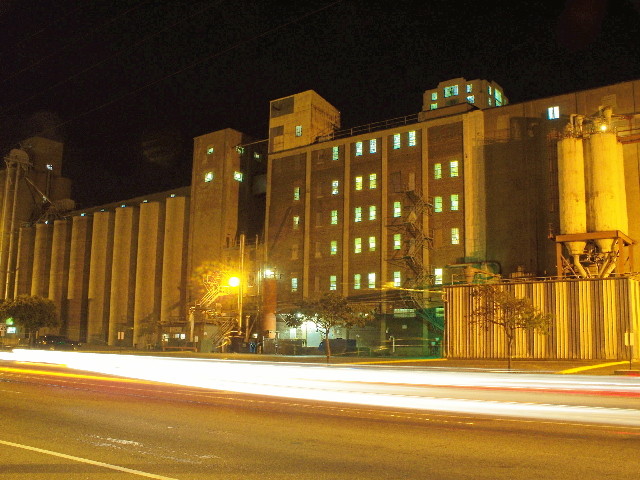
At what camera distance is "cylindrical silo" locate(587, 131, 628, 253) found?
4209cm

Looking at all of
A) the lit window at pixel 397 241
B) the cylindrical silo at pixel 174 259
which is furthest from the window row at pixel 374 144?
the cylindrical silo at pixel 174 259

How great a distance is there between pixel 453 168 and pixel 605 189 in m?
13.7

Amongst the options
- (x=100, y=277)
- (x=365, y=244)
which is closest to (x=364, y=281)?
(x=365, y=244)

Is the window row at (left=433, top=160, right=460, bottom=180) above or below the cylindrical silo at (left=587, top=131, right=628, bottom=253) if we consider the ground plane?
above

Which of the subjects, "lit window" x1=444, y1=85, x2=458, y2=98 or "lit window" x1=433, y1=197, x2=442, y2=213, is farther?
"lit window" x1=444, y1=85, x2=458, y2=98

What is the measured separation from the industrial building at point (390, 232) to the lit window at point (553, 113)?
105mm

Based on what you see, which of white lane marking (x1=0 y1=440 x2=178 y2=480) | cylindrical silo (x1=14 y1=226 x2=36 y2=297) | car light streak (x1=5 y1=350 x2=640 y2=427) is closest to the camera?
white lane marking (x1=0 y1=440 x2=178 y2=480)

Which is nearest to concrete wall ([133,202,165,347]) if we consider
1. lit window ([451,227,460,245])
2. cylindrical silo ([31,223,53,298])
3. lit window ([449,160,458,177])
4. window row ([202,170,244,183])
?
window row ([202,170,244,183])

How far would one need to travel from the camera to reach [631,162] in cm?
4603

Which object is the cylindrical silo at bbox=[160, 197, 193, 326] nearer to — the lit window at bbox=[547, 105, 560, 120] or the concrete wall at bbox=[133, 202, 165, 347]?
the concrete wall at bbox=[133, 202, 165, 347]

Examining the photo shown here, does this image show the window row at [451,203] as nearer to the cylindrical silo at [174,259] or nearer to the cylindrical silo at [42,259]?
the cylindrical silo at [174,259]

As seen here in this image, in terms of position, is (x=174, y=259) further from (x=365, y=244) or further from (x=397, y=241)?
(x=397, y=241)

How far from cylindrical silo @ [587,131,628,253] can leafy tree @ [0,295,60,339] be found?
188 ft

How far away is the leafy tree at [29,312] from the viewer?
68.8 meters
